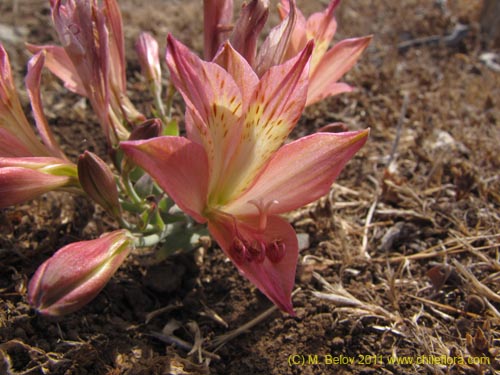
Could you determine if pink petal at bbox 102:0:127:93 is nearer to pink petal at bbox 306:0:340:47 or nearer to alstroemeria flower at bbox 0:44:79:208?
alstroemeria flower at bbox 0:44:79:208

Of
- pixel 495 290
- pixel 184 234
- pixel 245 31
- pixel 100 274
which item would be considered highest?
pixel 245 31

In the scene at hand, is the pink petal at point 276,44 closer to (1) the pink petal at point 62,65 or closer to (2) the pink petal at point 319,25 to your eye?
(2) the pink petal at point 319,25

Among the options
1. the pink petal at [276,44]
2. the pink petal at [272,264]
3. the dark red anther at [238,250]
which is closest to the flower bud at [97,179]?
the pink petal at [272,264]

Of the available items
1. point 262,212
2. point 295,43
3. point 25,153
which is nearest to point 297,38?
point 295,43

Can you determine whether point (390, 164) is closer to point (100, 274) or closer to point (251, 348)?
point (251, 348)

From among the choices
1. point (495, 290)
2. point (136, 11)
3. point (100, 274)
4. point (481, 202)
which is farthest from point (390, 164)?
point (136, 11)

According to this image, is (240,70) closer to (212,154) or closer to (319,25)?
(212,154)
